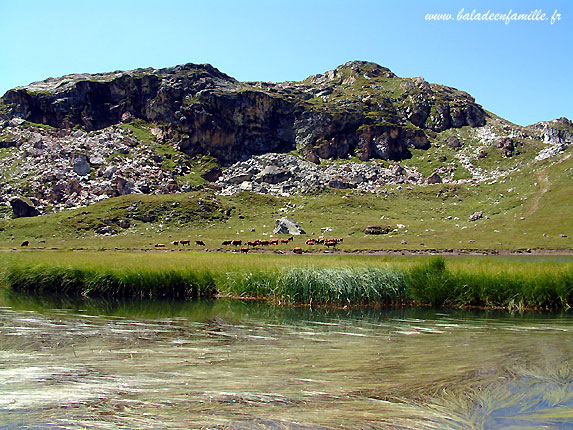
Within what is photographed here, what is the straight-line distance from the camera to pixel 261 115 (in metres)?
170

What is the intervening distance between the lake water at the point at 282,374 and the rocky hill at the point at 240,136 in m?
116

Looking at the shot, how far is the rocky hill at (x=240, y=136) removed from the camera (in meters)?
136

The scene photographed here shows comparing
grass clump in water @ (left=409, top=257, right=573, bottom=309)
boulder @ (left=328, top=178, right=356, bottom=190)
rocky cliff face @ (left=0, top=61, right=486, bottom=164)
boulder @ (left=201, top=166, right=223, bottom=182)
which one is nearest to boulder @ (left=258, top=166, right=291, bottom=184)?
boulder @ (left=328, top=178, right=356, bottom=190)

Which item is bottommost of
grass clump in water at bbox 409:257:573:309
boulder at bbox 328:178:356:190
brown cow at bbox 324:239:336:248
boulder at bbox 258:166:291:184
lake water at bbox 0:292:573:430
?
lake water at bbox 0:292:573:430

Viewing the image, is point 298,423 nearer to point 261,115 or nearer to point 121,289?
point 121,289

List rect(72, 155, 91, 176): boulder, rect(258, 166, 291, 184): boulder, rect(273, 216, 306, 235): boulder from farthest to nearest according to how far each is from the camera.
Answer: rect(258, 166, 291, 184): boulder, rect(72, 155, 91, 176): boulder, rect(273, 216, 306, 235): boulder

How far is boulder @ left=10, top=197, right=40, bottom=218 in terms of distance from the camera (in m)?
108

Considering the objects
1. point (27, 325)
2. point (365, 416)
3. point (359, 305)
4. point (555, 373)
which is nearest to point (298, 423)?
point (365, 416)

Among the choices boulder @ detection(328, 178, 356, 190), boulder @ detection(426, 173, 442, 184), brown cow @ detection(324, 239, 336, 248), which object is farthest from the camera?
boulder @ detection(426, 173, 442, 184)

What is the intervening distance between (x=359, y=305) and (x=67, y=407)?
57.2 ft

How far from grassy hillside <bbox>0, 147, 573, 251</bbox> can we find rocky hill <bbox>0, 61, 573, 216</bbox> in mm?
16805

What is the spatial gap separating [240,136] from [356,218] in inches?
3051

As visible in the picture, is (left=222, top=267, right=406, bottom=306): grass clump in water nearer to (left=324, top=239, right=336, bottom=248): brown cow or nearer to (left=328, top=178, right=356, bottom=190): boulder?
(left=324, top=239, right=336, bottom=248): brown cow

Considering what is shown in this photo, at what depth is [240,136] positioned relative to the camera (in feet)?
545
